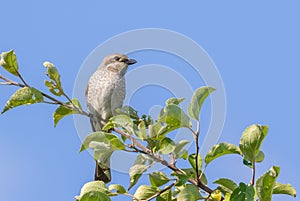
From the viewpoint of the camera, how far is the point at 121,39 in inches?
150

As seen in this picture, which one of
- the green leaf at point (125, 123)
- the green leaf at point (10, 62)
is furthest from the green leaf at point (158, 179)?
the green leaf at point (10, 62)

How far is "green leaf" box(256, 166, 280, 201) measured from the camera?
109 inches

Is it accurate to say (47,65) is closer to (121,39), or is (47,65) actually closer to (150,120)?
(121,39)

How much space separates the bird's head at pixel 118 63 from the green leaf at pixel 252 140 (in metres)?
4.27

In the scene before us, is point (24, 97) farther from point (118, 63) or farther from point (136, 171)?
point (118, 63)

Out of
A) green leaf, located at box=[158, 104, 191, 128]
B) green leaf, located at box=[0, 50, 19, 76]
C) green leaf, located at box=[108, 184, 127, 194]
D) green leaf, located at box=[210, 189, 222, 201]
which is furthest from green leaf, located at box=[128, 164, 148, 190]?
green leaf, located at box=[0, 50, 19, 76]

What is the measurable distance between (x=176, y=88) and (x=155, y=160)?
0.73 metres

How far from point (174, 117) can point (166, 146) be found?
0.59 feet

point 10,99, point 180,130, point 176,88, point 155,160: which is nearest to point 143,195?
point 155,160

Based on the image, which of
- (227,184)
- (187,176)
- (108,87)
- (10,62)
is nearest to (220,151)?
(227,184)

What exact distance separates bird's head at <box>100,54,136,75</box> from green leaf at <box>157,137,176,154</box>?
4055mm

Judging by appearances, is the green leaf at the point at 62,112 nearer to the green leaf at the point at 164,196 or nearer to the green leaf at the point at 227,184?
the green leaf at the point at 164,196

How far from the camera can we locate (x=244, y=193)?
2.75m

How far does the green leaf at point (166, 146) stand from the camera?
10.1 feet
